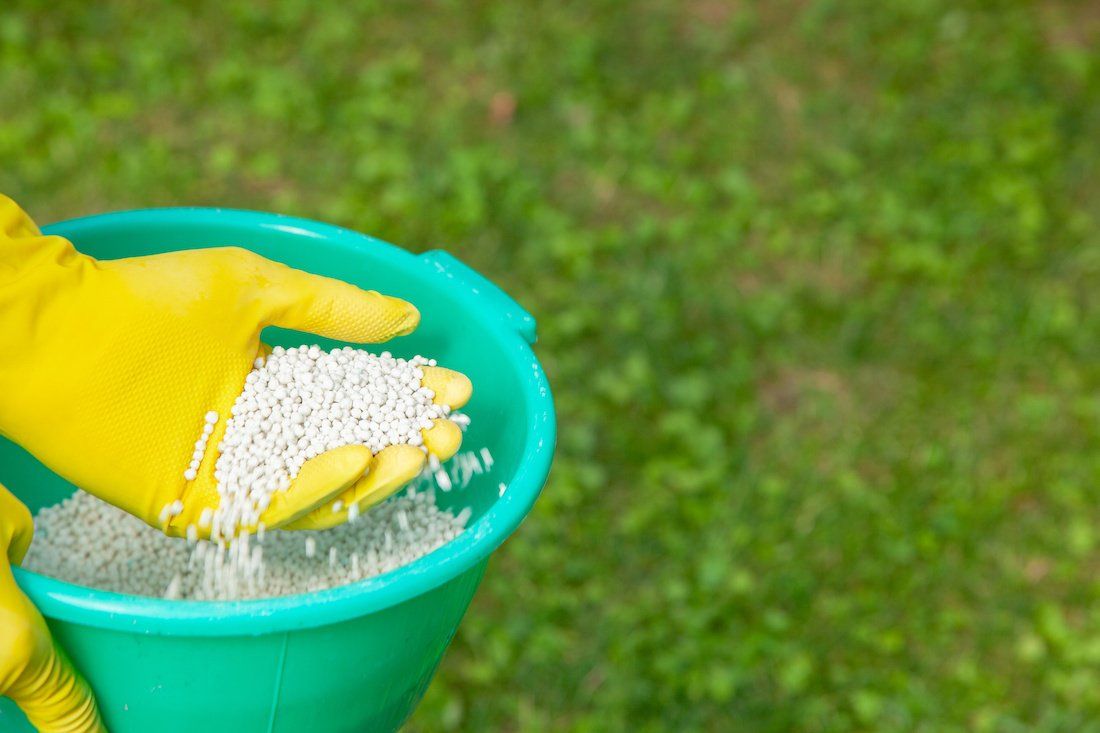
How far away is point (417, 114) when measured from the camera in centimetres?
295

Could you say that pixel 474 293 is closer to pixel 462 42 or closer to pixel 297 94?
pixel 297 94

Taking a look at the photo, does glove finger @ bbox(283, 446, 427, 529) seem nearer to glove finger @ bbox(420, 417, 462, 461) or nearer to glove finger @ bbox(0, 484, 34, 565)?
glove finger @ bbox(420, 417, 462, 461)

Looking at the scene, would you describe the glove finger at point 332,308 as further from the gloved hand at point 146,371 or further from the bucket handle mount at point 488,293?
the bucket handle mount at point 488,293

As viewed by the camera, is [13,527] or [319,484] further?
[319,484]

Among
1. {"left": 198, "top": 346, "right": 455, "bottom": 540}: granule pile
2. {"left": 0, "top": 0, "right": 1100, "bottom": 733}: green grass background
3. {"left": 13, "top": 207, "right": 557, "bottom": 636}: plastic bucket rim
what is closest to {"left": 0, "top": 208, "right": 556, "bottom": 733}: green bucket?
{"left": 13, "top": 207, "right": 557, "bottom": 636}: plastic bucket rim

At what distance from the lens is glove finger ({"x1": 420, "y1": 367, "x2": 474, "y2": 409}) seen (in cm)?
134

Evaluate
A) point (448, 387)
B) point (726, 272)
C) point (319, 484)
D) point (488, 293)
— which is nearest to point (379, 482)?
point (319, 484)

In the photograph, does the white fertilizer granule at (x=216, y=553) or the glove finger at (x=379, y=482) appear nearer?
the glove finger at (x=379, y=482)

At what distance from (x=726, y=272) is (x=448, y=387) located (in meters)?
1.46

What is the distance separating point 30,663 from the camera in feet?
3.25

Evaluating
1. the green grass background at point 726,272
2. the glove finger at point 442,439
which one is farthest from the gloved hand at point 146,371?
the green grass background at point 726,272

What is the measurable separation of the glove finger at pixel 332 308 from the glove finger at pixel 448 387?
71 millimetres

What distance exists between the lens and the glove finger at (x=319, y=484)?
119 centimetres

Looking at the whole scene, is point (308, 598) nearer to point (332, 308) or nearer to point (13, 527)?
point (13, 527)
